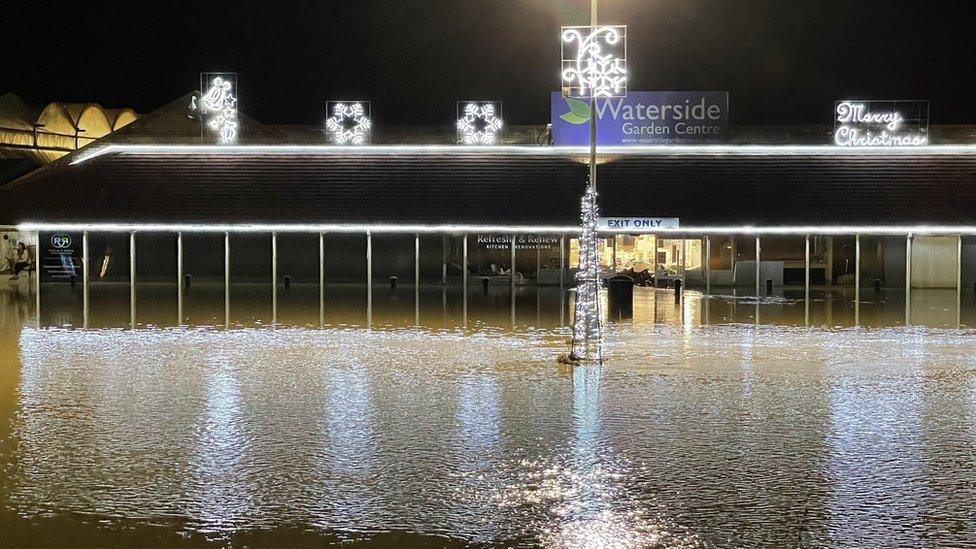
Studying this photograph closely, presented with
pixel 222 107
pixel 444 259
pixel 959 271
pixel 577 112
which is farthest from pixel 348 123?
pixel 959 271

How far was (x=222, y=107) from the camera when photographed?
39031 mm

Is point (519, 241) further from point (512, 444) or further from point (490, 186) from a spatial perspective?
point (512, 444)

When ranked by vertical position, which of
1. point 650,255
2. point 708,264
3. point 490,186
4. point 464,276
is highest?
point 490,186

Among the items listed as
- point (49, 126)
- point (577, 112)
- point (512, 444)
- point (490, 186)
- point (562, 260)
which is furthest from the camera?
point (49, 126)

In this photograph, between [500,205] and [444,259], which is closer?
[500,205]

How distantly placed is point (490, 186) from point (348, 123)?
19.9 ft

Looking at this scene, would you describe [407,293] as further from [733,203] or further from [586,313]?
[586,313]

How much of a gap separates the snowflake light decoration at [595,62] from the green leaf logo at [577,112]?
1867 centimetres

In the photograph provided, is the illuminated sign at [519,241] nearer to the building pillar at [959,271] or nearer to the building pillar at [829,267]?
the building pillar at [829,267]

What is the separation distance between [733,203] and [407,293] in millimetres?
11925

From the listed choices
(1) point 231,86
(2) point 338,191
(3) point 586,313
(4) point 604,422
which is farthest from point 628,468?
(1) point 231,86

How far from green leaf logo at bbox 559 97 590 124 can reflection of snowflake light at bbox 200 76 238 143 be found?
40.6 ft

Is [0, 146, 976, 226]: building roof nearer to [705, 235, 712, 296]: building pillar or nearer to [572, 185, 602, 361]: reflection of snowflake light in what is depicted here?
[705, 235, 712, 296]: building pillar

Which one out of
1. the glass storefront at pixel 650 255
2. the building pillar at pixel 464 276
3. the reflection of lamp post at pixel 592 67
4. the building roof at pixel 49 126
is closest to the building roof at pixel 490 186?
the building pillar at pixel 464 276
